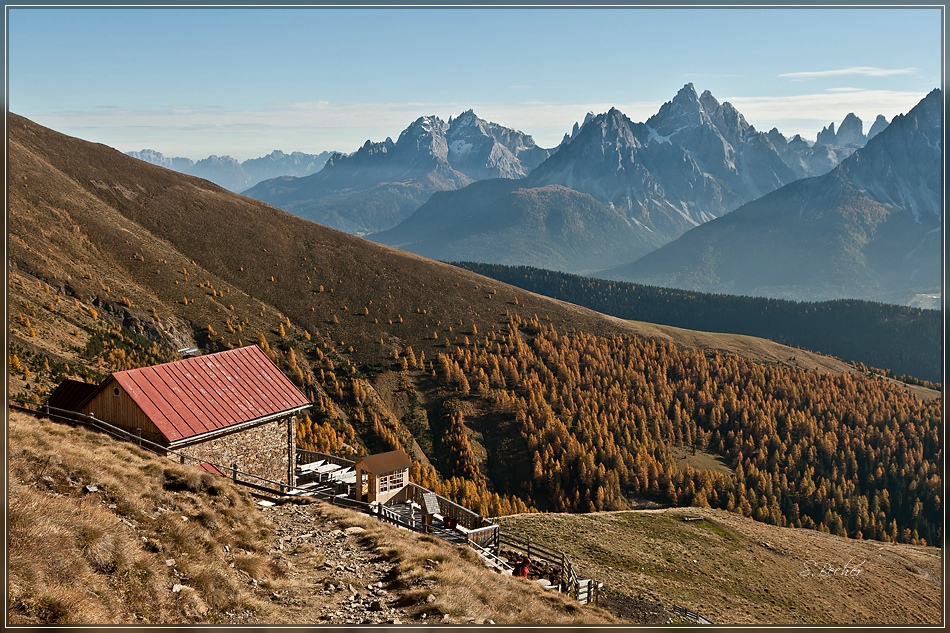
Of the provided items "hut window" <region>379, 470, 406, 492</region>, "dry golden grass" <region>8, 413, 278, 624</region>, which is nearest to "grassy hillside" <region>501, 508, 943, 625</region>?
"hut window" <region>379, 470, 406, 492</region>

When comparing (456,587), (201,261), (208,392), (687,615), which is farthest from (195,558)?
(201,261)

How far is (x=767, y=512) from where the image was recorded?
464 ft

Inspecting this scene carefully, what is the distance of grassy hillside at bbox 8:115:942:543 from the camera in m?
125

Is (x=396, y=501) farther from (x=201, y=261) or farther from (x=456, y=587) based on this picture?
(x=201, y=261)

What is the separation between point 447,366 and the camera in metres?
155

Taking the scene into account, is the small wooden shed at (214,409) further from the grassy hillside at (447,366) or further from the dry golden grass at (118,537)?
the grassy hillside at (447,366)

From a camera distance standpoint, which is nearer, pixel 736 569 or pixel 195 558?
pixel 195 558

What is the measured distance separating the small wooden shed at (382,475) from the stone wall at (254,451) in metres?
5.66

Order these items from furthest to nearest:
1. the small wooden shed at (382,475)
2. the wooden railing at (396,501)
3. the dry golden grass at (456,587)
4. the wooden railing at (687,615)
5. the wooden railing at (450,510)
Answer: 1. the wooden railing at (687,615)
2. the small wooden shed at (382,475)
3. the wooden railing at (450,510)
4. the wooden railing at (396,501)
5. the dry golden grass at (456,587)

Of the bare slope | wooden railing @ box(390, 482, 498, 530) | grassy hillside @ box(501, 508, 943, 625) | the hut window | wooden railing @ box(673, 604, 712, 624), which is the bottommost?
grassy hillside @ box(501, 508, 943, 625)

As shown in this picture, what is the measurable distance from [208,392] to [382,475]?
12.1m

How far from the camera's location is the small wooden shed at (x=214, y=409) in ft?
102

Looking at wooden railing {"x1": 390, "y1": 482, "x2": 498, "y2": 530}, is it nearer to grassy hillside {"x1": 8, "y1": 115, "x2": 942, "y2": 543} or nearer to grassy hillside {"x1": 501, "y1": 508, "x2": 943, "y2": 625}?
grassy hillside {"x1": 501, "y1": 508, "x2": 943, "y2": 625}

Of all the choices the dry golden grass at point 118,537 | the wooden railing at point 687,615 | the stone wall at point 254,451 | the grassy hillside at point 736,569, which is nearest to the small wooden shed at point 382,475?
the stone wall at point 254,451
